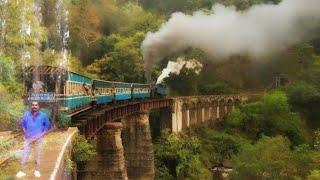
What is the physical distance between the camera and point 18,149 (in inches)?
518

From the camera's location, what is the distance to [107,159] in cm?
2855

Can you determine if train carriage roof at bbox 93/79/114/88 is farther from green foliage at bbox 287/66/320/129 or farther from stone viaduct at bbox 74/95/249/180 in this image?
green foliage at bbox 287/66/320/129

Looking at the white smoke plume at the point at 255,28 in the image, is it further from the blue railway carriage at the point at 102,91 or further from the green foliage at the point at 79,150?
the green foliage at the point at 79,150

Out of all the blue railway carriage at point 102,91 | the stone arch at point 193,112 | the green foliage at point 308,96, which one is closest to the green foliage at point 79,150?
the blue railway carriage at point 102,91

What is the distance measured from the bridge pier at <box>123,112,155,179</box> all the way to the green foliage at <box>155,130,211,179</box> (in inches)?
102

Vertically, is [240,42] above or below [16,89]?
above

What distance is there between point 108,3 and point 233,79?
70.8 feet

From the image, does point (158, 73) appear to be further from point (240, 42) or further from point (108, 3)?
point (108, 3)

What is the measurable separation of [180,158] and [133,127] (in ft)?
16.4

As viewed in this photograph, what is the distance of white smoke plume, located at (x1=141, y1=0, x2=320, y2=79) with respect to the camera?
59.8 metres

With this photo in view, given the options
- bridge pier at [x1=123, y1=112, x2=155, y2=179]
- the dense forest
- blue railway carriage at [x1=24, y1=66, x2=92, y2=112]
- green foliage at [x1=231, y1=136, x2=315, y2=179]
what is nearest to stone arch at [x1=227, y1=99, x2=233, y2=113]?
the dense forest

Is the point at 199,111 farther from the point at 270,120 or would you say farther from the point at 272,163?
the point at 272,163

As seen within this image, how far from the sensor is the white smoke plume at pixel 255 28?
59.8m

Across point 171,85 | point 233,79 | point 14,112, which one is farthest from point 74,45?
point 14,112
